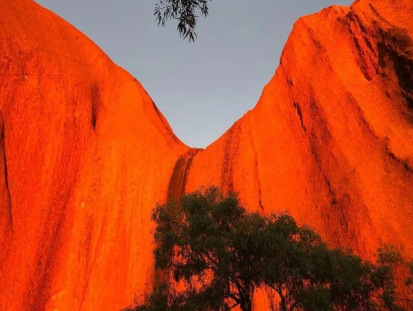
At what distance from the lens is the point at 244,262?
12688 mm

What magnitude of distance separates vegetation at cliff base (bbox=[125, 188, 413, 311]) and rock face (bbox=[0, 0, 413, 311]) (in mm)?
6281

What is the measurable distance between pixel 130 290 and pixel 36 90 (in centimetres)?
1731

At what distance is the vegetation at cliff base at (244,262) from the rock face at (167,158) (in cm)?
628

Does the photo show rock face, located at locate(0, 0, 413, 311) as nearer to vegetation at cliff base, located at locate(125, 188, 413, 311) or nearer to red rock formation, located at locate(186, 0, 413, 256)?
red rock formation, located at locate(186, 0, 413, 256)

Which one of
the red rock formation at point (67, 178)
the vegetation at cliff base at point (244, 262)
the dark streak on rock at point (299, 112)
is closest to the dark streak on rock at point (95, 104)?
the red rock formation at point (67, 178)

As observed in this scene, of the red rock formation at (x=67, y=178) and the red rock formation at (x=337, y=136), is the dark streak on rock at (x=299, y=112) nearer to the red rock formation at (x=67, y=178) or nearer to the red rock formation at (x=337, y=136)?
the red rock formation at (x=337, y=136)

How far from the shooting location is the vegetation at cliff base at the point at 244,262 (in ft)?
40.5

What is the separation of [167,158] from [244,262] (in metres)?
21.2

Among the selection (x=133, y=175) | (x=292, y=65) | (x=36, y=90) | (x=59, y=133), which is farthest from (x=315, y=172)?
(x=36, y=90)

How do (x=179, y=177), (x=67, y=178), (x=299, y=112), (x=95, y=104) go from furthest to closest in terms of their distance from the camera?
1. (x=95, y=104)
2. (x=179, y=177)
3. (x=67, y=178)
4. (x=299, y=112)

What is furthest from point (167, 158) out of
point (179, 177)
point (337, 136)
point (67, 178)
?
point (337, 136)

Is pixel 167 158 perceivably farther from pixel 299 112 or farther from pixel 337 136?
pixel 337 136

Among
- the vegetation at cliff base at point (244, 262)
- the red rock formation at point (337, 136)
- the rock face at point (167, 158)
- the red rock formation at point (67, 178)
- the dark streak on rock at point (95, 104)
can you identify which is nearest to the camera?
the vegetation at cliff base at point (244, 262)

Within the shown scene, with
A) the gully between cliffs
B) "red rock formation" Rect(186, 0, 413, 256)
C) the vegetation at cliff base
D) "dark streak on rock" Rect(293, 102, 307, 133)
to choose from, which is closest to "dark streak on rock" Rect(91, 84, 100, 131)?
the gully between cliffs
